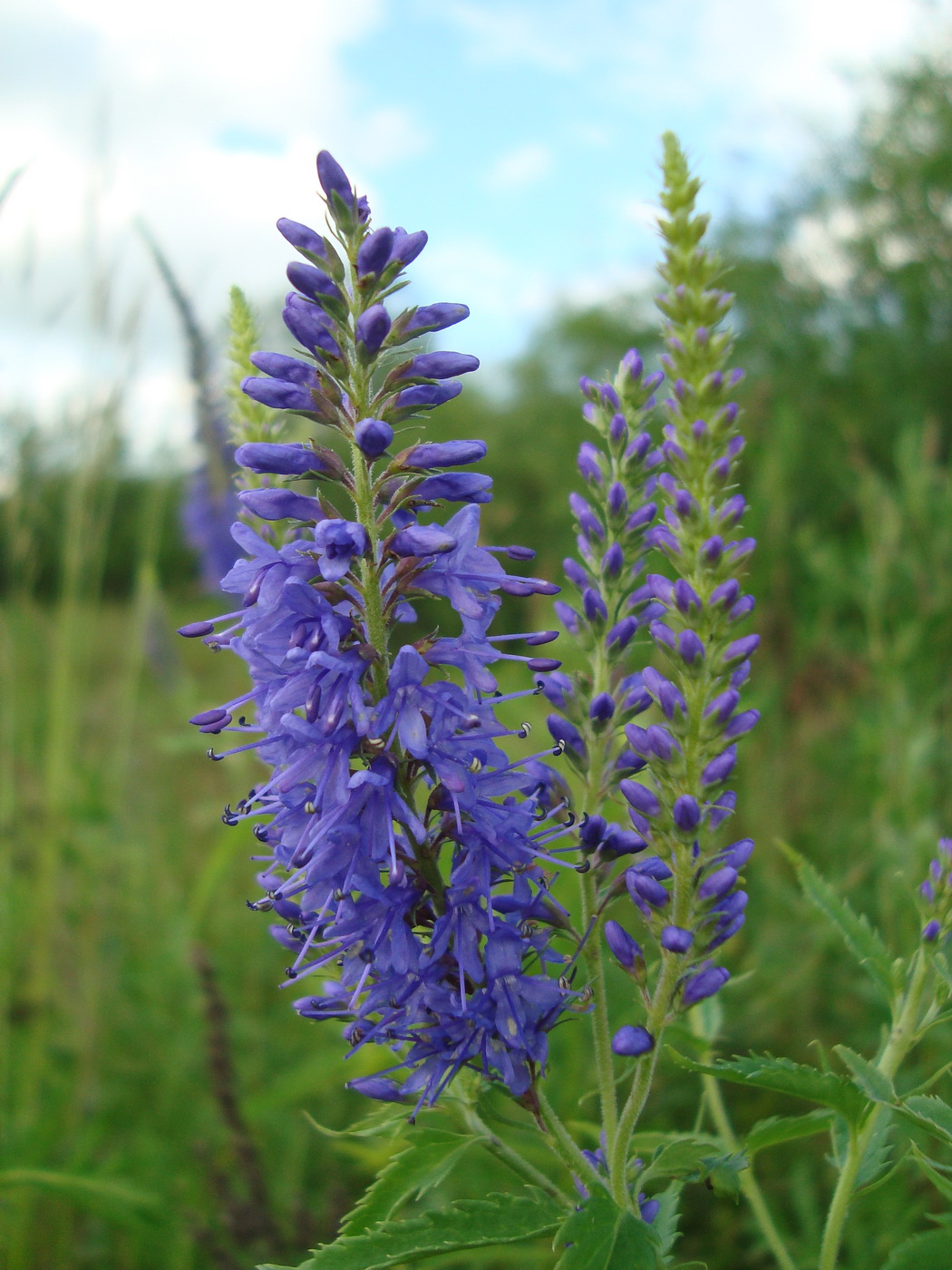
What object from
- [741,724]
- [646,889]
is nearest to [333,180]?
[741,724]

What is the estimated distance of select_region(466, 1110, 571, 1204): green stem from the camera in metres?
1.87

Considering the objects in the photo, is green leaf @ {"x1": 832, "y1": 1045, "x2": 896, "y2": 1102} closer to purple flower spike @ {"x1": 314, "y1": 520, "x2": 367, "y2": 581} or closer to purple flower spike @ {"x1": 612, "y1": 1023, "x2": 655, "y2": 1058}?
purple flower spike @ {"x1": 612, "y1": 1023, "x2": 655, "y2": 1058}

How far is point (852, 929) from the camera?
211 centimetres

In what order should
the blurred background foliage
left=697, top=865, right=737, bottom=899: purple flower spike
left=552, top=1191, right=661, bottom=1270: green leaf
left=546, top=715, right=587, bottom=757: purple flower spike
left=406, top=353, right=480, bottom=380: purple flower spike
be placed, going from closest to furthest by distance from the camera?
left=552, top=1191, right=661, bottom=1270: green leaf < left=697, top=865, right=737, bottom=899: purple flower spike < left=406, top=353, right=480, bottom=380: purple flower spike < left=546, top=715, right=587, bottom=757: purple flower spike < the blurred background foliage

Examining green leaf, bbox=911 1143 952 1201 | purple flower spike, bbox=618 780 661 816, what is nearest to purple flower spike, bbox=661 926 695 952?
purple flower spike, bbox=618 780 661 816

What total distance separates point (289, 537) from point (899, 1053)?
5.76 feet

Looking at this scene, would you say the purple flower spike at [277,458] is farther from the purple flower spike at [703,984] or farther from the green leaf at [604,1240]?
the green leaf at [604,1240]

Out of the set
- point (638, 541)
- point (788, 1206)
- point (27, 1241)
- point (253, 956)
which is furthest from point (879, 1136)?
point (253, 956)

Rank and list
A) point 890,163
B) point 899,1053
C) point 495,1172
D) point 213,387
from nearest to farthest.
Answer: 1. point 899,1053
2. point 213,387
3. point 495,1172
4. point 890,163

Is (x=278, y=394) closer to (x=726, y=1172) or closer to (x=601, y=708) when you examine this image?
(x=601, y=708)

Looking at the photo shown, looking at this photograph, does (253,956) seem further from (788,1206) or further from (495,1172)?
(788,1206)

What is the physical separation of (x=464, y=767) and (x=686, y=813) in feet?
1.35

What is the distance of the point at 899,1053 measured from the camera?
2.03 m

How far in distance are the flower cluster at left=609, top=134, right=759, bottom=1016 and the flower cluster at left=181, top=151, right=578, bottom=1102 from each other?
0.22 metres
